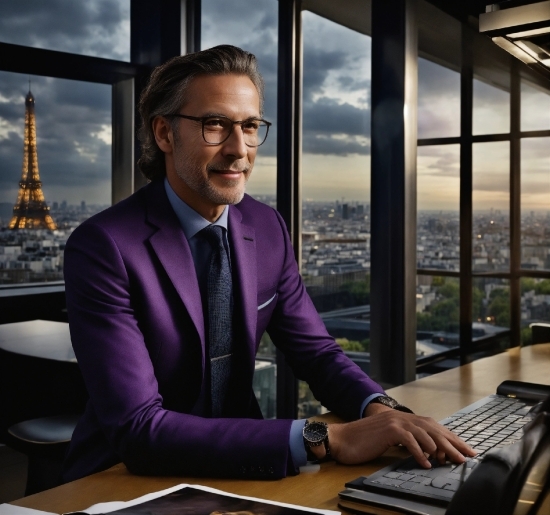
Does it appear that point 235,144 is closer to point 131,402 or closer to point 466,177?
point 131,402

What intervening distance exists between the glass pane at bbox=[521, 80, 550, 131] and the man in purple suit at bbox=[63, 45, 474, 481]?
2.13m

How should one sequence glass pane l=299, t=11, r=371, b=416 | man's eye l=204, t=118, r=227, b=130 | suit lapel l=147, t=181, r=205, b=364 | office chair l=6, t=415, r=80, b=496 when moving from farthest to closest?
1. glass pane l=299, t=11, r=371, b=416
2. office chair l=6, t=415, r=80, b=496
3. man's eye l=204, t=118, r=227, b=130
4. suit lapel l=147, t=181, r=205, b=364

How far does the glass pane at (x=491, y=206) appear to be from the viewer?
365cm

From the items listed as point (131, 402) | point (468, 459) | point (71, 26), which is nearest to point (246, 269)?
point (131, 402)

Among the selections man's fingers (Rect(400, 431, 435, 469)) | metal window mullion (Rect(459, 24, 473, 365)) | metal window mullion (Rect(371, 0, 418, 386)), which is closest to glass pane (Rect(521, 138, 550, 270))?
metal window mullion (Rect(459, 24, 473, 365))

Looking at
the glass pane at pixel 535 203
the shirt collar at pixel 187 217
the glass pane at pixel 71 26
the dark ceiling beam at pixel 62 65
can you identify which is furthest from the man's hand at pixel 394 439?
the glass pane at pixel 71 26

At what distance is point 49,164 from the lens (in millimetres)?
3586

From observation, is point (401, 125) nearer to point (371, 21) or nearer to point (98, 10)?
point (371, 21)

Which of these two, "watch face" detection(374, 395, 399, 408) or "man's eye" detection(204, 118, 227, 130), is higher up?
"man's eye" detection(204, 118, 227, 130)

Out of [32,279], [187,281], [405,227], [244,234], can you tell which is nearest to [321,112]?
[405,227]

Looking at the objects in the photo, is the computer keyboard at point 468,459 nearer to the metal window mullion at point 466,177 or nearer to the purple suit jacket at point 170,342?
the purple suit jacket at point 170,342

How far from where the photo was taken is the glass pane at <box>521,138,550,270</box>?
3.52 metres

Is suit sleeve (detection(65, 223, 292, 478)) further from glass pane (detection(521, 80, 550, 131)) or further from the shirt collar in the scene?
glass pane (detection(521, 80, 550, 131))

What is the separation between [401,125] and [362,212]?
0.52m
